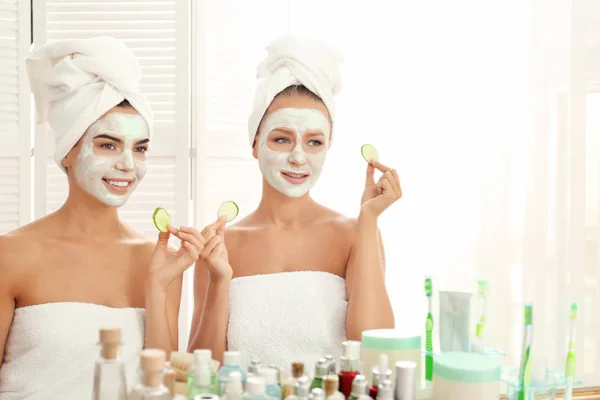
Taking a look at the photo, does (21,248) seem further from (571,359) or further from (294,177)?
(571,359)

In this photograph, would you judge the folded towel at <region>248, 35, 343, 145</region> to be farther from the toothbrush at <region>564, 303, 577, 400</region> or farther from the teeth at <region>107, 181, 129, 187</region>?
the toothbrush at <region>564, 303, 577, 400</region>

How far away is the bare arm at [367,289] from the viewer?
1369 millimetres

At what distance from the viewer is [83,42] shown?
1321mm

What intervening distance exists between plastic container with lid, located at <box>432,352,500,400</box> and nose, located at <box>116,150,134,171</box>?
700 mm

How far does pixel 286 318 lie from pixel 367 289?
0.18 meters

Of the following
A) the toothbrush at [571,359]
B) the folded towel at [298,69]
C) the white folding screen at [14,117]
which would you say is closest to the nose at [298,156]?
the folded towel at [298,69]

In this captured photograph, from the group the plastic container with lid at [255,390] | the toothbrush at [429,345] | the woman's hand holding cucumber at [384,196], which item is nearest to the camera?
the plastic container with lid at [255,390]

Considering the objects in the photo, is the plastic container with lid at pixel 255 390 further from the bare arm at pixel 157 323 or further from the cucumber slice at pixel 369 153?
the cucumber slice at pixel 369 153

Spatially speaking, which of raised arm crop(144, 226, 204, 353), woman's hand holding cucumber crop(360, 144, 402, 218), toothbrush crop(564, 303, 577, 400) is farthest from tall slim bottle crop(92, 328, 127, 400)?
toothbrush crop(564, 303, 577, 400)

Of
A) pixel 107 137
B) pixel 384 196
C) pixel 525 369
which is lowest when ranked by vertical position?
pixel 525 369

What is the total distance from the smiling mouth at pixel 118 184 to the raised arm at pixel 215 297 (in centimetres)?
18

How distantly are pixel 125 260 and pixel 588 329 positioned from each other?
1330mm

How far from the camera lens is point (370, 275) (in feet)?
4.53

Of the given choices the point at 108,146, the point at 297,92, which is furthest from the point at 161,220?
the point at 297,92
